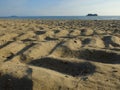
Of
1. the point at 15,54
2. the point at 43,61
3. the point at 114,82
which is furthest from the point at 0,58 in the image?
the point at 114,82

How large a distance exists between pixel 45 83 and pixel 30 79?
158 millimetres

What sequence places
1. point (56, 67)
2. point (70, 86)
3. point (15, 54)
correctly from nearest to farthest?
point (70, 86), point (56, 67), point (15, 54)

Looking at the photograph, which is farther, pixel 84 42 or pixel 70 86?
pixel 84 42

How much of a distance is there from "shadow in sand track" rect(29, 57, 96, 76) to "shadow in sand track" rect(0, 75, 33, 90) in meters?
0.54

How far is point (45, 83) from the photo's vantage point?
2447 millimetres

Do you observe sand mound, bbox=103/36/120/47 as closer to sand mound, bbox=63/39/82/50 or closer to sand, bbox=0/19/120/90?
sand mound, bbox=63/39/82/50

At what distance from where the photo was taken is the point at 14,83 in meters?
2.53

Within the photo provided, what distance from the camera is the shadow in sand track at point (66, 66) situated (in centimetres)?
287

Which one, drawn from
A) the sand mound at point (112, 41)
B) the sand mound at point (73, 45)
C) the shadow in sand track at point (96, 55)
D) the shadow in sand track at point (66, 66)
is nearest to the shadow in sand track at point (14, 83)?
the shadow in sand track at point (66, 66)

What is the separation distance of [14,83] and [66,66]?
75 cm

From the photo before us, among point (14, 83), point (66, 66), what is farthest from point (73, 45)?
point (14, 83)

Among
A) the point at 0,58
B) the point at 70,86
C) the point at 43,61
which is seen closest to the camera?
the point at 70,86

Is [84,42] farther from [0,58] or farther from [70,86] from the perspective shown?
[70,86]

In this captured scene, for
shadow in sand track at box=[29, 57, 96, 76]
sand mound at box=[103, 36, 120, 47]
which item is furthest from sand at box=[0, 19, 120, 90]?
sand mound at box=[103, 36, 120, 47]
